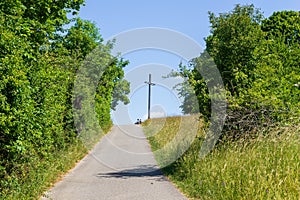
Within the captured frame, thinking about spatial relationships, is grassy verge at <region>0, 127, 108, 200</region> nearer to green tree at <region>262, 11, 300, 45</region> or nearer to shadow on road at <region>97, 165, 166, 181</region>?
shadow on road at <region>97, 165, 166, 181</region>

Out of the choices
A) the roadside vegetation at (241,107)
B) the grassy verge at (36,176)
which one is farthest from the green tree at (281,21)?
the grassy verge at (36,176)

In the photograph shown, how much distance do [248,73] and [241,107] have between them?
1283 mm

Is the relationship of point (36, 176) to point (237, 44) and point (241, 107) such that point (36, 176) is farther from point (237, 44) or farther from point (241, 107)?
point (237, 44)

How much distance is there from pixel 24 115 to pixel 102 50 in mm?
27400

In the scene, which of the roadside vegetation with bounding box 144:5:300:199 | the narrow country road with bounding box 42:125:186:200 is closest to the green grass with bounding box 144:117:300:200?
the roadside vegetation with bounding box 144:5:300:199

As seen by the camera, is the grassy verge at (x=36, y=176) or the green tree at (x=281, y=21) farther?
the green tree at (x=281, y=21)

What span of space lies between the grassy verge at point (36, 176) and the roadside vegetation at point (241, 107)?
3359 millimetres

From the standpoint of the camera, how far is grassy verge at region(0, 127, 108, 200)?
26.5 feet

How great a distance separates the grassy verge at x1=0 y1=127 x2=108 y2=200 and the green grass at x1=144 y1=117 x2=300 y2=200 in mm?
3387

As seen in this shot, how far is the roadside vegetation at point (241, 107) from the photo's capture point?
28.0ft

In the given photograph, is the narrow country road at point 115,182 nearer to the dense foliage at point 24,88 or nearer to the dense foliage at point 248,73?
the dense foliage at point 24,88

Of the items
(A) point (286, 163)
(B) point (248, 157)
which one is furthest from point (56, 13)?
(A) point (286, 163)

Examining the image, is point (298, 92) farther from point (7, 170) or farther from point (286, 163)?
point (7, 170)

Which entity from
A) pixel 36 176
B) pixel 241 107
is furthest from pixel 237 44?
pixel 36 176
